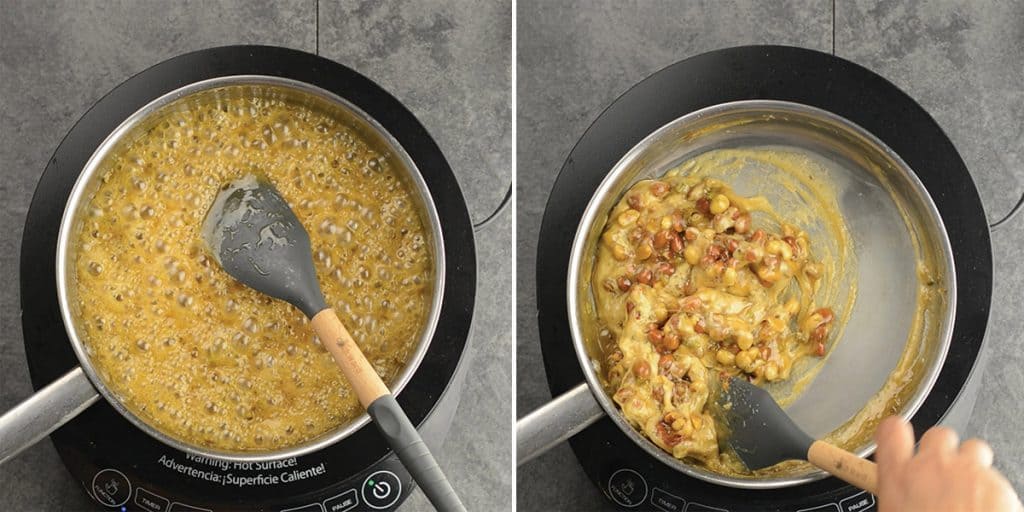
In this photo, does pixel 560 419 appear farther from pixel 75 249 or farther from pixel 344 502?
pixel 75 249

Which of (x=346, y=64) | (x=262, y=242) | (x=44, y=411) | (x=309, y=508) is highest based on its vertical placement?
(x=346, y=64)

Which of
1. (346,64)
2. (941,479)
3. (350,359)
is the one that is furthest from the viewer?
(346,64)

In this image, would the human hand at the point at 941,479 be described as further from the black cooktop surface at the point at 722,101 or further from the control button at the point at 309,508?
the control button at the point at 309,508

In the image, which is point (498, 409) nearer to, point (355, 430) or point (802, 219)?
point (355, 430)

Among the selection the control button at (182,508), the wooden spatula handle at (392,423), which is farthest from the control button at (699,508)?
the control button at (182,508)

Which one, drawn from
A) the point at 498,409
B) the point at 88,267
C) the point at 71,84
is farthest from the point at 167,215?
the point at 498,409

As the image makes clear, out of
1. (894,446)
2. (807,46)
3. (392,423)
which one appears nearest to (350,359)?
(392,423)
